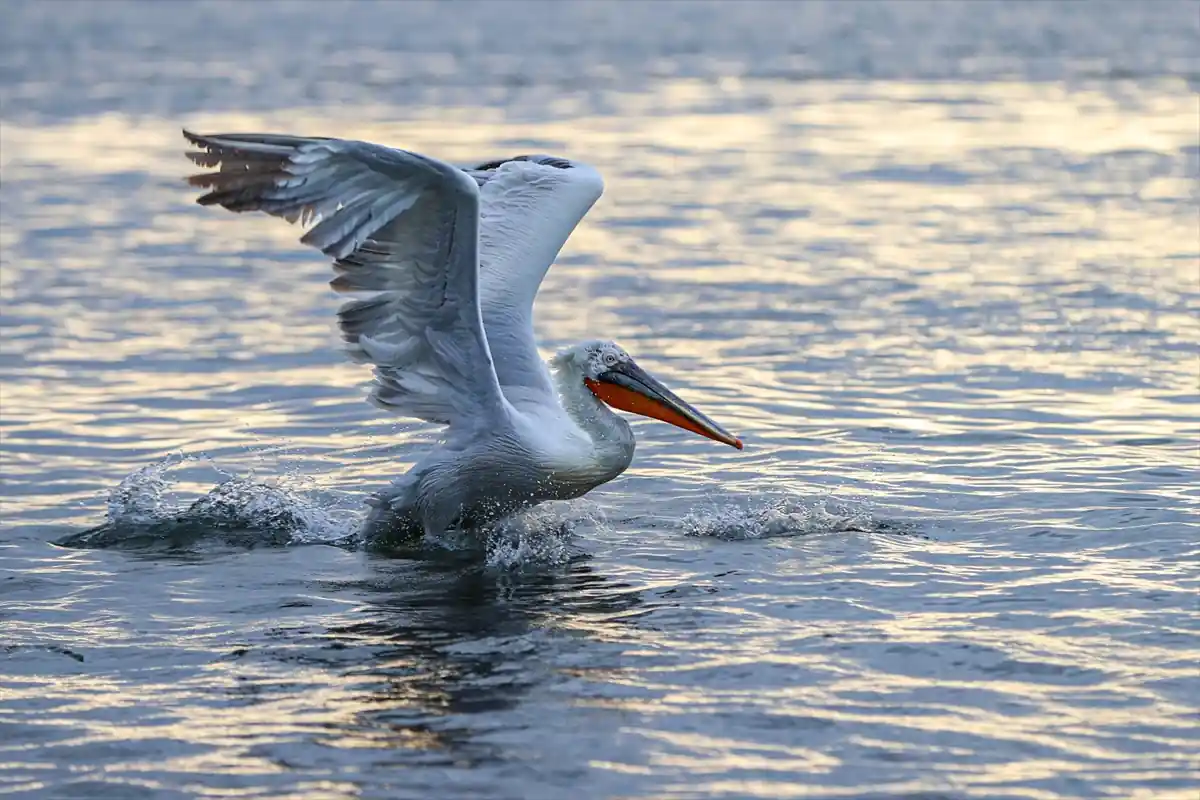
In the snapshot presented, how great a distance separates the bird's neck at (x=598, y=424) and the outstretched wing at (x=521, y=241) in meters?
0.12

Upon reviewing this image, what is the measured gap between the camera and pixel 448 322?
7.43m

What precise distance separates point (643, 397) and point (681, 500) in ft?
1.77

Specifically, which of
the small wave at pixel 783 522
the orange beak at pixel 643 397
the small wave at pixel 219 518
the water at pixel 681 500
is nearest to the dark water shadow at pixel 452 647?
the water at pixel 681 500

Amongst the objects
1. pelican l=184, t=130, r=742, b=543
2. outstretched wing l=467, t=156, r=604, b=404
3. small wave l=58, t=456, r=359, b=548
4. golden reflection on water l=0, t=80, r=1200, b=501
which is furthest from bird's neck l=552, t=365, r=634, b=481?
golden reflection on water l=0, t=80, r=1200, b=501

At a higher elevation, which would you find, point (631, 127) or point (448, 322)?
point (631, 127)

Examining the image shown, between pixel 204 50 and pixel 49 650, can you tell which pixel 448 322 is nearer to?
pixel 49 650

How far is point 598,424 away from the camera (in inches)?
318

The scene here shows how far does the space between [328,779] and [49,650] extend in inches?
62.6

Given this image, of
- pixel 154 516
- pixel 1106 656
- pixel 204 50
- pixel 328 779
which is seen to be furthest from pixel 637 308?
pixel 204 50

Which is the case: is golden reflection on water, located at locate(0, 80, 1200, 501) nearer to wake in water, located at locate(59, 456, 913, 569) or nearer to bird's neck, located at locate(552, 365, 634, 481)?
wake in water, located at locate(59, 456, 913, 569)

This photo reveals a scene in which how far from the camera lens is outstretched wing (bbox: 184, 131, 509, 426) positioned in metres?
6.88

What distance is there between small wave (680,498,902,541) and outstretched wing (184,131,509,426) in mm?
1045

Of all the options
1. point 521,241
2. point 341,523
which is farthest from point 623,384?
point 341,523

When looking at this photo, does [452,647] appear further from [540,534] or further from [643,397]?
[643,397]
